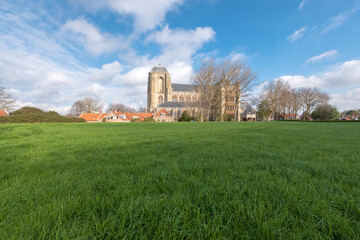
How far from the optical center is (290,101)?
4459 centimetres

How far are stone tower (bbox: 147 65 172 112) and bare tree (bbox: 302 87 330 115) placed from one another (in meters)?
48.9

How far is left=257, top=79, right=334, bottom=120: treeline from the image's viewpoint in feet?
135

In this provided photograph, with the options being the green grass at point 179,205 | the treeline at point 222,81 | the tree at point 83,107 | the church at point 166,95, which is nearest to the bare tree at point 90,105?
the tree at point 83,107

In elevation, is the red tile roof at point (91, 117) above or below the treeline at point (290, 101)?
below

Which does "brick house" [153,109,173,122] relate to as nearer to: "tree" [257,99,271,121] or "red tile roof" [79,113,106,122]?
"red tile roof" [79,113,106,122]

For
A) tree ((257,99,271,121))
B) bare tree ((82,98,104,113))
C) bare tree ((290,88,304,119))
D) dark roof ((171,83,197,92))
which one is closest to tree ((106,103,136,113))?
bare tree ((82,98,104,113))

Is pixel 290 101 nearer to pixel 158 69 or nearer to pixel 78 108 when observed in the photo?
pixel 158 69

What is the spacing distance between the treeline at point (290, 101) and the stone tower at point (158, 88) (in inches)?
1469

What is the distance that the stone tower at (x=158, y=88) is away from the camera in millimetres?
63656

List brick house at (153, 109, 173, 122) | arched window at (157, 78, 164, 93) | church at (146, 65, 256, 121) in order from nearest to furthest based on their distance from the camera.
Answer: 1. brick house at (153, 109, 173, 122)
2. church at (146, 65, 256, 121)
3. arched window at (157, 78, 164, 93)

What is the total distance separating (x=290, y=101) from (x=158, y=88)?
49653 mm

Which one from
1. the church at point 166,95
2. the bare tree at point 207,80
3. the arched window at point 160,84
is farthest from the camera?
the arched window at point 160,84

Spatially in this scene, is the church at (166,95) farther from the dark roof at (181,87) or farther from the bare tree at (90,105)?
the bare tree at (90,105)

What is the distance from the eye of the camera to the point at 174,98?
6544 cm
